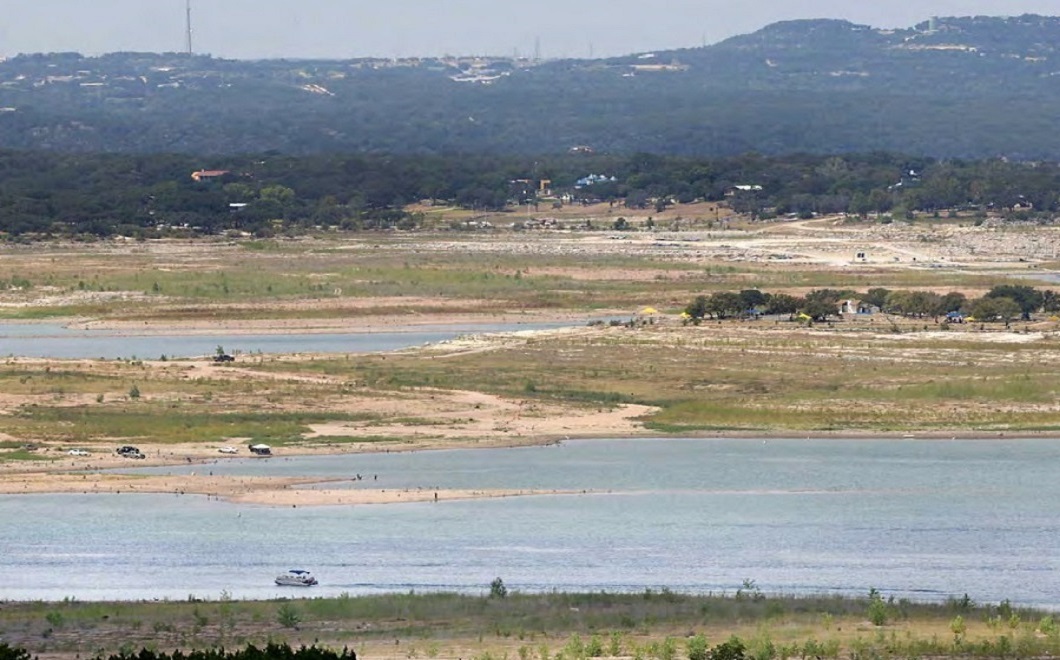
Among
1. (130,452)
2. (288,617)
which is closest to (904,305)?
(130,452)

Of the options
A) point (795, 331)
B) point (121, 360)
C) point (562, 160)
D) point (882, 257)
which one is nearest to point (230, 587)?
point (121, 360)

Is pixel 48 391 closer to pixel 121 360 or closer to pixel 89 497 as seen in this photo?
pixel 121 360

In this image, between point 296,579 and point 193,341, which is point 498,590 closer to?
point 296,579

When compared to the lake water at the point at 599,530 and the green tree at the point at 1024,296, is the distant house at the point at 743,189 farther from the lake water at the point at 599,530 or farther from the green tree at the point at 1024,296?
the lake water at the point at 599,530

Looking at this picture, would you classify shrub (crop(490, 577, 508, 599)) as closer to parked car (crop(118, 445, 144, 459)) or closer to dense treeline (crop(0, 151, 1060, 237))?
parked car (crop(118, 445, 144, 459))

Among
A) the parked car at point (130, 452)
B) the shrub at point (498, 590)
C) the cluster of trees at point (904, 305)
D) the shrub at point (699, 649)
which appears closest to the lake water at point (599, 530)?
the shrub at point (498, 590)

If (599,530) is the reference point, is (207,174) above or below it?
below

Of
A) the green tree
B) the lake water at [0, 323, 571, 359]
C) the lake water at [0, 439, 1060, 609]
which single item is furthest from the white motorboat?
the green tree
